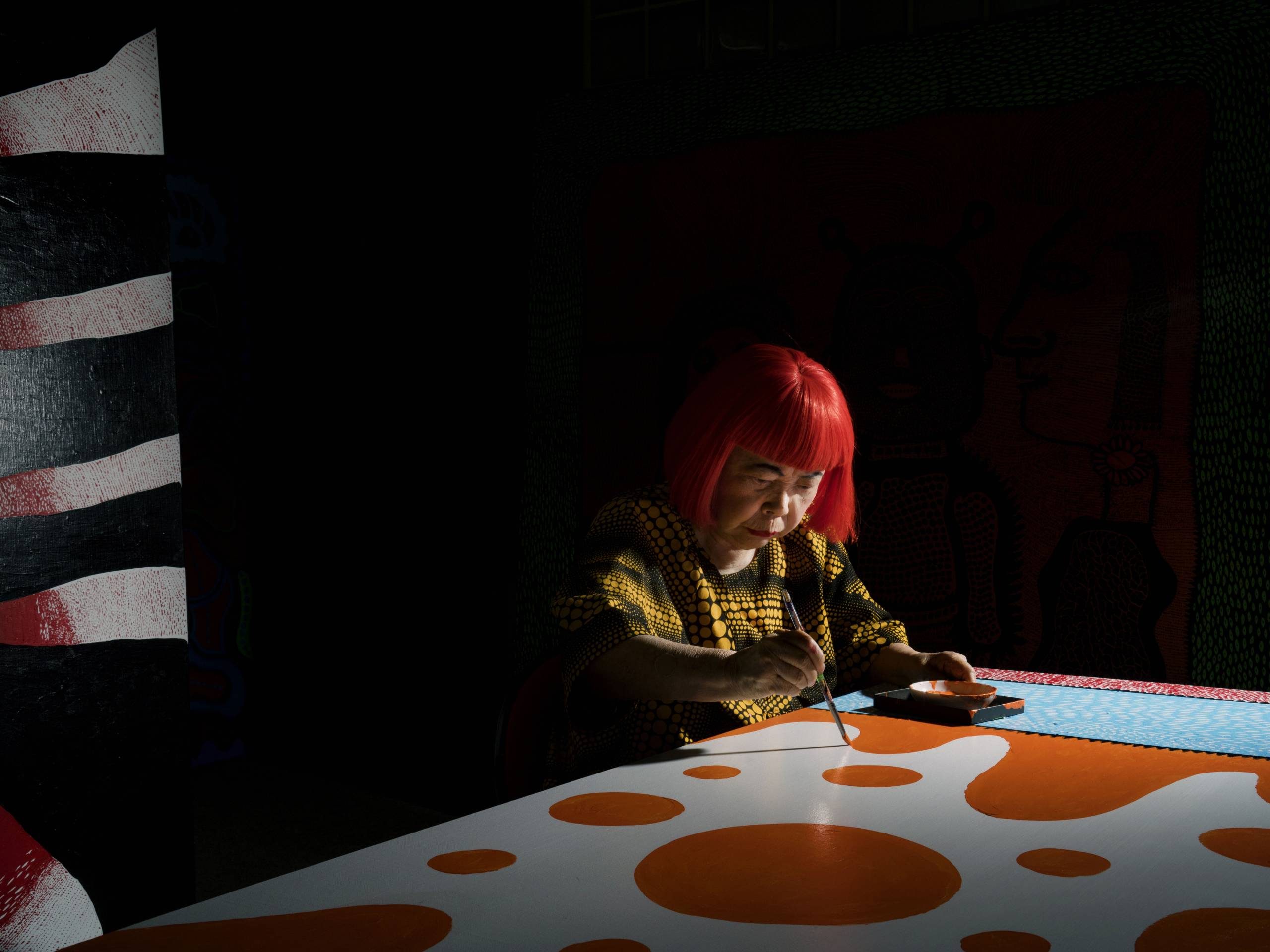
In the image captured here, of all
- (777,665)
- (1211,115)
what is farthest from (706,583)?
(1211,115)

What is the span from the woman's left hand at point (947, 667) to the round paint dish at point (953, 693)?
0.29ft

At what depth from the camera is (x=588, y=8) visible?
10.5 feet

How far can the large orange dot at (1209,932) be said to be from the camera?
82 cm

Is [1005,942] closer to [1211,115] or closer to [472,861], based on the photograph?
[472,861]

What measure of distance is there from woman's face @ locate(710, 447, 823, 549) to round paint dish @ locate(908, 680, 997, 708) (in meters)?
0.35

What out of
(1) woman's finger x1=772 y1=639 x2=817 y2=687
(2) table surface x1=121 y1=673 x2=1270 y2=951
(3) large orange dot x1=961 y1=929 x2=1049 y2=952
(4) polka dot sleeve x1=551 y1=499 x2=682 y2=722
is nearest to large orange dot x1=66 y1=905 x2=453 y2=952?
(2) table surface x1=121 y1=673 x2=1270 y2=951

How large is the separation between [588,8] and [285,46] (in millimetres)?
1332

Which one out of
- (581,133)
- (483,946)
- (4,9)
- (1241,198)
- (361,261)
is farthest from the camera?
(361,261)

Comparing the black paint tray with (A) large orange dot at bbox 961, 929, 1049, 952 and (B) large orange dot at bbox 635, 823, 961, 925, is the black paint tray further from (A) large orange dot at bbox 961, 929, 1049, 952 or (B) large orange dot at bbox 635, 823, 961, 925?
(A) large orange dot at bbox 961, 929, 1049, 952

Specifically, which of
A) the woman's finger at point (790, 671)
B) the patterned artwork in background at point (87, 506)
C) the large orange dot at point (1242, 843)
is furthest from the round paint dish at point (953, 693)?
the patterned artwork in background at point (87, 506)

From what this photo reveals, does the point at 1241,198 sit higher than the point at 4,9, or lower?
lower

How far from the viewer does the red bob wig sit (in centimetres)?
177

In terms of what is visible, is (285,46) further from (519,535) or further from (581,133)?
(519,535)

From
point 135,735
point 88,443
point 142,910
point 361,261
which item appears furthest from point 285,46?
point 142,910
